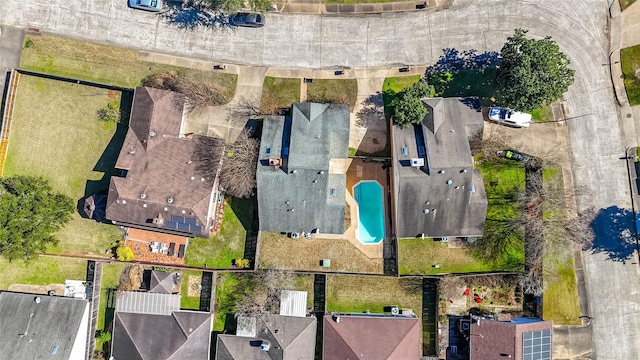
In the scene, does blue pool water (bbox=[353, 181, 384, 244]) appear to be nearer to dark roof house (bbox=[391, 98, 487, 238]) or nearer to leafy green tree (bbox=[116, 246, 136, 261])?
dark roof house (bbox=[391, 98, 487, 238])

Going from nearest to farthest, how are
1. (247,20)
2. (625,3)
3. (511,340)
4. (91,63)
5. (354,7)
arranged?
(511,340) < (247,20) < (625,3) < (354,7) < (91,63)

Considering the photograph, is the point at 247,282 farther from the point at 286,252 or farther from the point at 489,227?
the point at 489,227

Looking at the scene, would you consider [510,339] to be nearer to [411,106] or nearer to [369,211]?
[369,211]

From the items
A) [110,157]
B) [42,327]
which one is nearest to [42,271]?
[42,327]

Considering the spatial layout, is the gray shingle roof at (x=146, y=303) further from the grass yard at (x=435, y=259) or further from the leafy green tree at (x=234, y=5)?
the leafy green tree at (x=234, y=5)

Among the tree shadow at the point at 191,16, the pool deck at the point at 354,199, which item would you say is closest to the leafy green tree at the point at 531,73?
the pool deck at the point at 354,199

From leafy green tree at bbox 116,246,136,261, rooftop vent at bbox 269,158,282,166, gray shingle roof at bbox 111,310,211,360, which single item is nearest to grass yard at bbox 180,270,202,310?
Result: gray shingle roof at bbox 111,310,211,360
